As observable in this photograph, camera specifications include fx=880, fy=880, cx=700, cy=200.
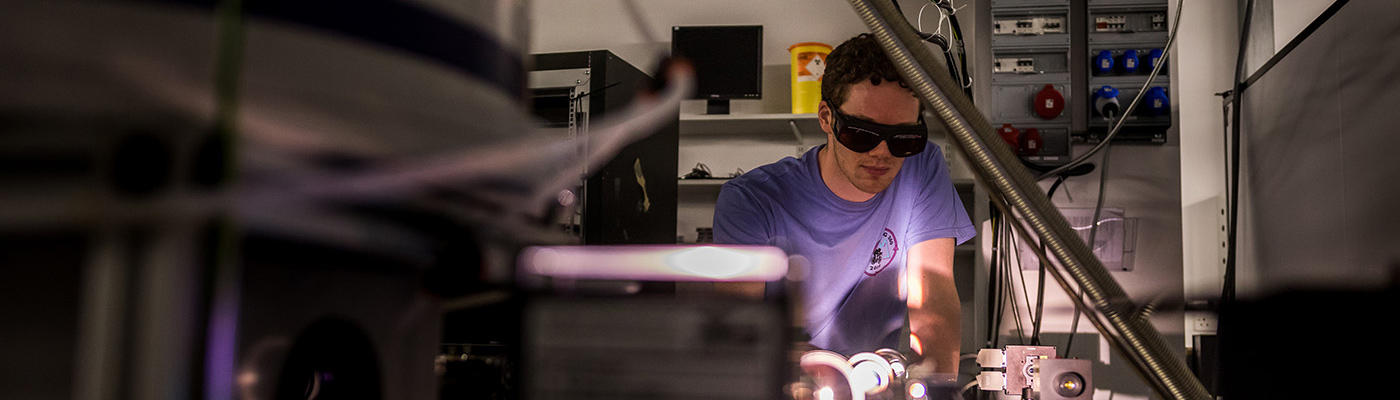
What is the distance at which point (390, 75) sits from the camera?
10.1 inches

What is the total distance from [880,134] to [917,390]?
0.61 m

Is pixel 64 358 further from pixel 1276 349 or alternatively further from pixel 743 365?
pixel 1276 349

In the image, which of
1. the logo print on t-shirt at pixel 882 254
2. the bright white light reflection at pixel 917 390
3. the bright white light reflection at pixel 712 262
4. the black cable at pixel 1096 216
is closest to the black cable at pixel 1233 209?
the black cable at pixel 1096 216

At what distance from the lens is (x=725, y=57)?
352 centimetres

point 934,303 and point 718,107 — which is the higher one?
point 718,107

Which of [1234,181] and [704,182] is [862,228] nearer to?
[1234,181]

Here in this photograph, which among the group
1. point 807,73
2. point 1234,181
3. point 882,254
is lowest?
point 882,254

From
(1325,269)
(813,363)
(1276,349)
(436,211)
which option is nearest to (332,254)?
(436,211)

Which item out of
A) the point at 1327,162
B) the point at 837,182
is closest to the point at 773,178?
the point at 837,182

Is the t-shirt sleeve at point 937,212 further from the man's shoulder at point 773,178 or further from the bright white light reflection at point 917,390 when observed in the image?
the bright white light reflection at point 917,390

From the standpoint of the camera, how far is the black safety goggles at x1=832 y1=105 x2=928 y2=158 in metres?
1.34

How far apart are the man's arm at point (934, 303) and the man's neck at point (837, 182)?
15cm

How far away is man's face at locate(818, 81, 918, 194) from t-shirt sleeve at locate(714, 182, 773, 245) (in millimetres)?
189

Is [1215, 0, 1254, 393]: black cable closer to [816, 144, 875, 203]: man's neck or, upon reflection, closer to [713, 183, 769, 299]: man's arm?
[816, 144, 875, 203]: man's neck
